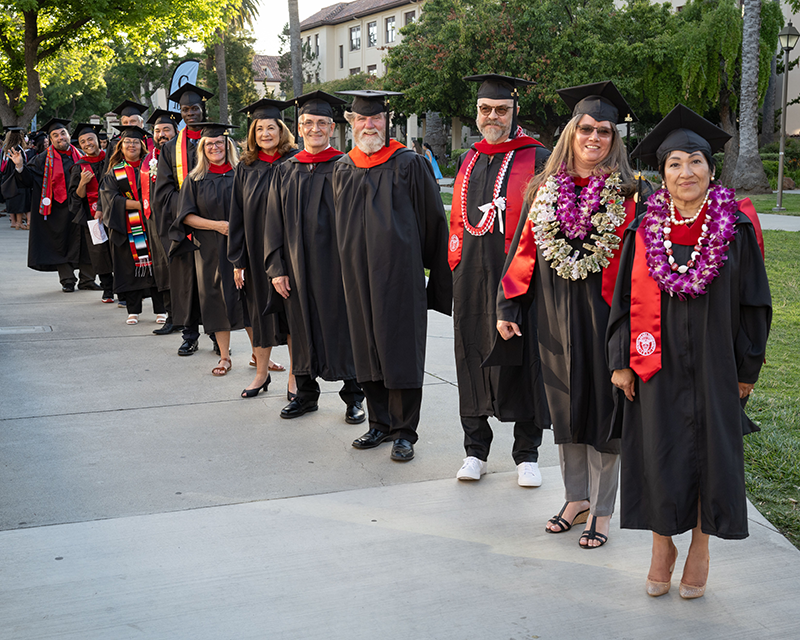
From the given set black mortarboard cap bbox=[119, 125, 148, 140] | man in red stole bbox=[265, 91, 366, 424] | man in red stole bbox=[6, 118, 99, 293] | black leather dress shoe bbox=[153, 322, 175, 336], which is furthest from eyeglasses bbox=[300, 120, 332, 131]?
man in red stole bbox=[6, 118, 99, 293]

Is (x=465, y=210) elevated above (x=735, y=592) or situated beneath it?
elevated above

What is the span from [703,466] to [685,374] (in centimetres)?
36

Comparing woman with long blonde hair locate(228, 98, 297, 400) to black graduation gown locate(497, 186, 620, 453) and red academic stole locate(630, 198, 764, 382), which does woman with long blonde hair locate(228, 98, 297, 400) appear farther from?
red academic stole locate(630, 198, 764, 382)

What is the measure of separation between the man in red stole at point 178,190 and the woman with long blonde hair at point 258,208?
1339 millimetres

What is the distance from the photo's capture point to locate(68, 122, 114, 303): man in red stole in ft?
34.0

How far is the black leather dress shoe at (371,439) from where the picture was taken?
5285 millimetres

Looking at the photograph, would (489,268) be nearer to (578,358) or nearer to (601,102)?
(578,358)

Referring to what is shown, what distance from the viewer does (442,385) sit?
22.2 feet

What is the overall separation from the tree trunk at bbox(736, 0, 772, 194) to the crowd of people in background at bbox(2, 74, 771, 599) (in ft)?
66.3

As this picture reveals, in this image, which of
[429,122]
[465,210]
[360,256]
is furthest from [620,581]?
[429,122]

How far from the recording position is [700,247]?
3160 mm

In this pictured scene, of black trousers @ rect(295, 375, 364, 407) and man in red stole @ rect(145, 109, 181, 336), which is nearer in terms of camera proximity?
black trousers @ rect(295, 375, 364, 407)

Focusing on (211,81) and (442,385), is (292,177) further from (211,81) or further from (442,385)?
(211,81)

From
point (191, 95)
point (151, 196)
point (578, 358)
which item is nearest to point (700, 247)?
point (578, 358)
